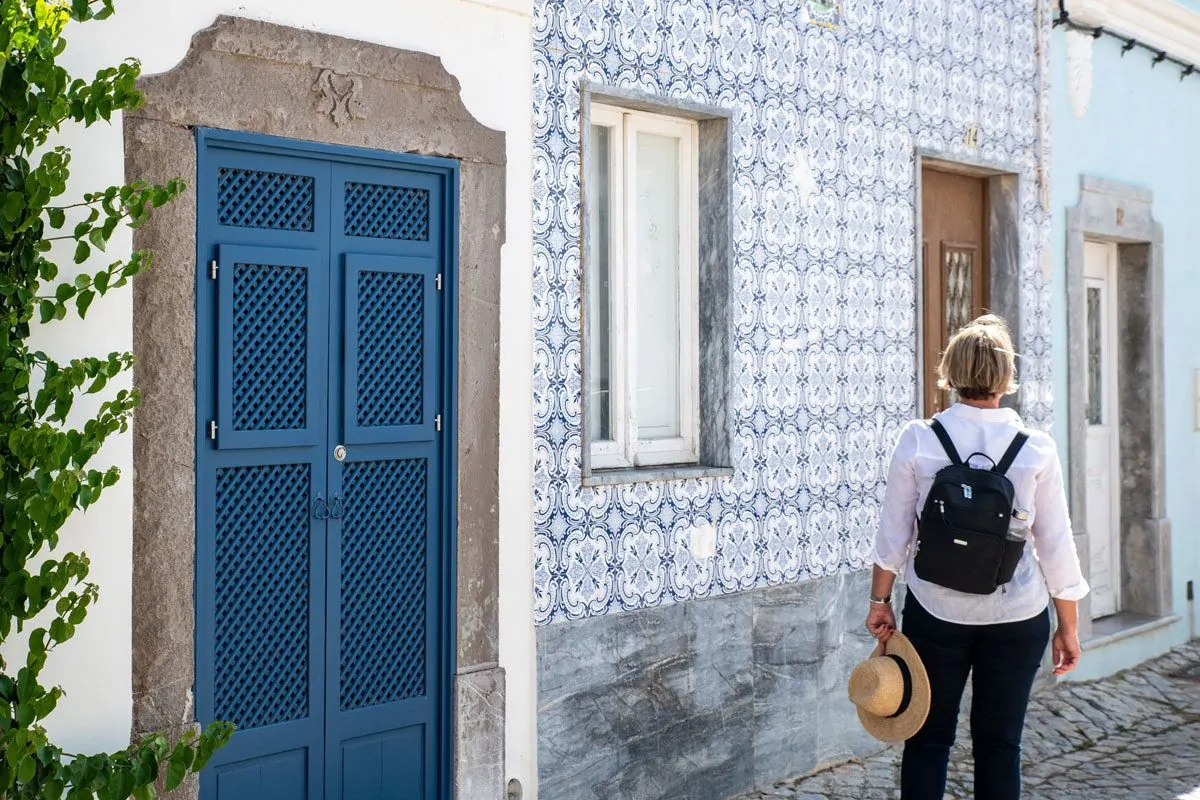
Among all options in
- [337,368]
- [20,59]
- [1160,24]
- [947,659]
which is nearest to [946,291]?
[1160,24]

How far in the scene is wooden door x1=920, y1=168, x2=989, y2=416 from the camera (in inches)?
297

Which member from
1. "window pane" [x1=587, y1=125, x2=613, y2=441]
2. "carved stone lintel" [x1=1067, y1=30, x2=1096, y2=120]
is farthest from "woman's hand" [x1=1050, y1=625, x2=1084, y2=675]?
"carved stone lintel" [x1=1067, y1=30, x2=1096, y2=120]

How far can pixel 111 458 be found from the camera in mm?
3957

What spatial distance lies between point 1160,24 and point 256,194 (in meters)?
6.92

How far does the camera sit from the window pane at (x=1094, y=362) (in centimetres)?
916

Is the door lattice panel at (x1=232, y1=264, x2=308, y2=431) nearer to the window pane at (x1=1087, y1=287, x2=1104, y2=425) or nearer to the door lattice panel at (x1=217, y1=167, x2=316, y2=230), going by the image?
the door lattice panel at (x1=217, y1=167, x2=316, y2=230)

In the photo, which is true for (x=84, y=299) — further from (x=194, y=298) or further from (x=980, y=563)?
(x=980, y=563)

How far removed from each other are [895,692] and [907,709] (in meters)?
0.08

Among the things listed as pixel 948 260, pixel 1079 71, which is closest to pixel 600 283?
pixel 948 260

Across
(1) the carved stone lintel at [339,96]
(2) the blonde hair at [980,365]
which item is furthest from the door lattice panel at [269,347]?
(2) the blonde hair at [980,365]

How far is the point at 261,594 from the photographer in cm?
436

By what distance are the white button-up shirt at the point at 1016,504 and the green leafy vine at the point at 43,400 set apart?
88.6 inches

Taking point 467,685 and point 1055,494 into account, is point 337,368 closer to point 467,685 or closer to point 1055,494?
point 467,685

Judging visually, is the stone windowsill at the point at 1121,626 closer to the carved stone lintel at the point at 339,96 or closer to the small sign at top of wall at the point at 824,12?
the small sign at top of wall at the point at 824,12
